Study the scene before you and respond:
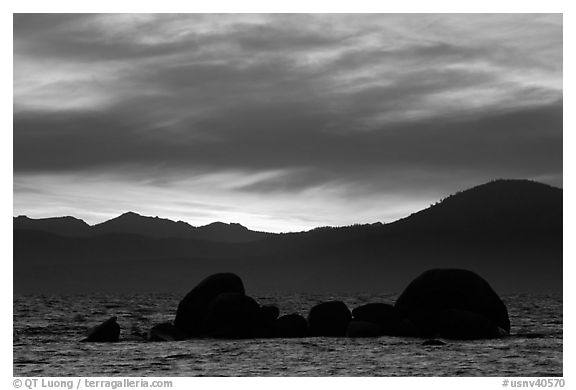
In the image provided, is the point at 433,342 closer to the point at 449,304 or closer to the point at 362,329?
the point at 449,304

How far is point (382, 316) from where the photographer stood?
115 feet

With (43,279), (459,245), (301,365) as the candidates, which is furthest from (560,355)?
(459,245)

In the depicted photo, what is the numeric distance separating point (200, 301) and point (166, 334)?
2640 mm

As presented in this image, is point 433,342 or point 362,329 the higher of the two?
point 362,329

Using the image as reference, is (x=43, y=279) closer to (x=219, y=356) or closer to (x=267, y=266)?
(x=267, y=266)

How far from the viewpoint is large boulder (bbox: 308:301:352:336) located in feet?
115

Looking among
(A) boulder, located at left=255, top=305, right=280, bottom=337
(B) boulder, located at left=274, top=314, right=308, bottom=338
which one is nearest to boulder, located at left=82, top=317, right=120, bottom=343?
(A) boulder, located at left=255, top=305, right=280, bottom=337

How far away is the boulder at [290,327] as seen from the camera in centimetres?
3462

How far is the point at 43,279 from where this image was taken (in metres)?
114

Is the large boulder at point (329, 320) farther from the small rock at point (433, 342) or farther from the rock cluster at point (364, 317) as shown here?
the small rock at point (433, 342)

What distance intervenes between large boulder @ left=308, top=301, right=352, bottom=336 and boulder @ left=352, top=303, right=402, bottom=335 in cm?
53

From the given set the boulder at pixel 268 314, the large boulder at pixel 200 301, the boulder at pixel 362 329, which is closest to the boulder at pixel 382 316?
the boulder at pixel 362 329

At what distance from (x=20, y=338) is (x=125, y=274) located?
130793mm

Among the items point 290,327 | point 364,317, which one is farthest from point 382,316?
point 290,327
